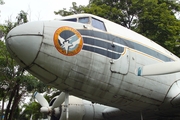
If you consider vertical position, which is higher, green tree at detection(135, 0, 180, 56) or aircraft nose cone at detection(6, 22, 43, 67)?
green tree at detection(135, 0, 180, 56)

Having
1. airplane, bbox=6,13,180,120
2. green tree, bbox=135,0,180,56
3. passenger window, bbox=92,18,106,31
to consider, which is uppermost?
green tree, bbox=135,0,180,56

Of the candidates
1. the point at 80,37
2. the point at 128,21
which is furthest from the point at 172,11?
the point at 80,37

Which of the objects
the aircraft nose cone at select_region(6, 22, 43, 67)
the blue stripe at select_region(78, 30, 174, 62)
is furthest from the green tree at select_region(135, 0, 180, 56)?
the aircraft nose cone at select_region(6, 22, 43, 67)

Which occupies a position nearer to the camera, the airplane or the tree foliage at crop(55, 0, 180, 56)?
the airplane

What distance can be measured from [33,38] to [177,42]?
15.7m

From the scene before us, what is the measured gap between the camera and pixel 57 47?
24.4 feet

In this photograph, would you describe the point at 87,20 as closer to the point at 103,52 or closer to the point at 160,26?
the point at 103,52

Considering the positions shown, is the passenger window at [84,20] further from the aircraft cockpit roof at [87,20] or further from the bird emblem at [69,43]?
the bird emblem at [69,43]

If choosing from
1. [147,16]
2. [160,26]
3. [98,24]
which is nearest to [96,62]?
[98,24]

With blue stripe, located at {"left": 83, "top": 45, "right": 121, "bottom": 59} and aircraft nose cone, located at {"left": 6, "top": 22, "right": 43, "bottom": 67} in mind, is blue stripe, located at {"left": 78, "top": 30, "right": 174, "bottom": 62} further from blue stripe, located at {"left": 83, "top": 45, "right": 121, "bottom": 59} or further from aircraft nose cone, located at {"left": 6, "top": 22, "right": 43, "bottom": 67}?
aircraft nose cone, located at {"left": 6, "top": 22, "right": 43, "bottom": 67}

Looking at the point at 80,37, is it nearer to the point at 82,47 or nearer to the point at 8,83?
the point at 82,47

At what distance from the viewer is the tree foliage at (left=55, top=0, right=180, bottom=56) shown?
2060 centimetres

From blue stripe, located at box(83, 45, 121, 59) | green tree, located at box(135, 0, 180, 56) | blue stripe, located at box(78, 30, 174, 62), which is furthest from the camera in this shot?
green tree, located at box(135, 0, 180, 56)

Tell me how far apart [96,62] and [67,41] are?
1164mm
